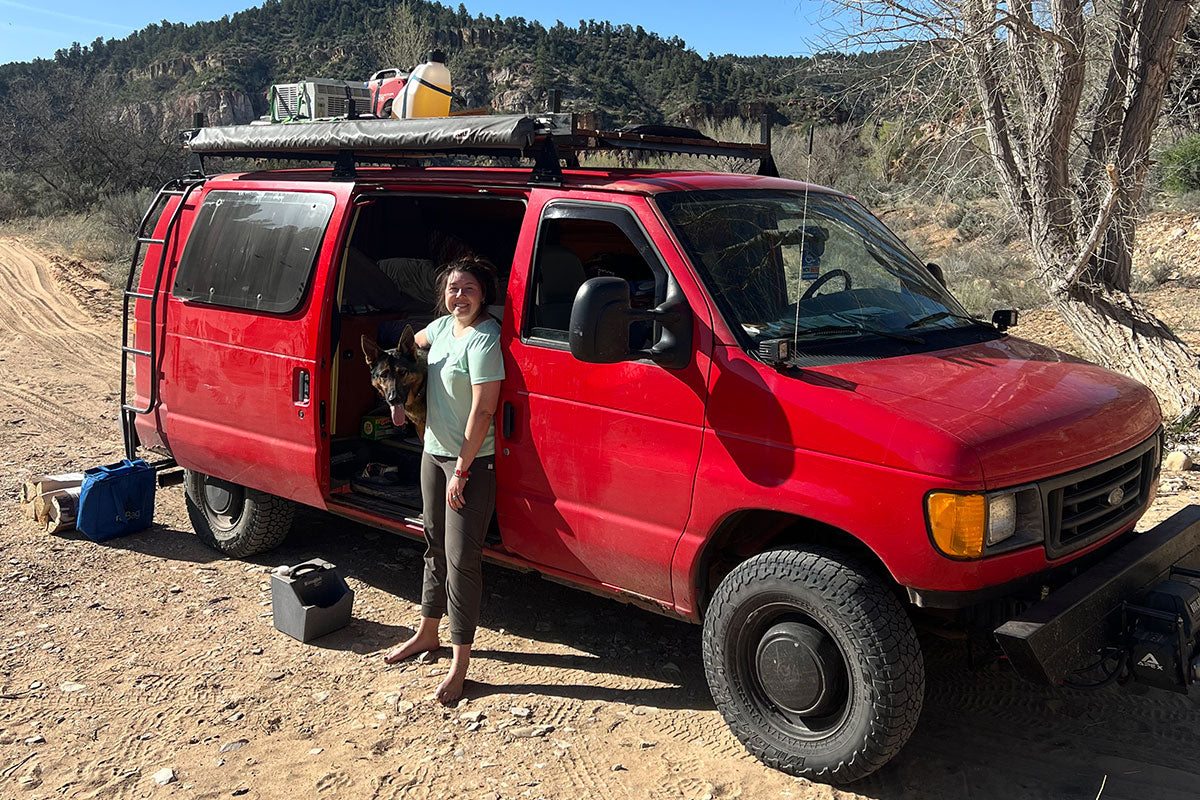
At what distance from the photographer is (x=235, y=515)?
6270mm

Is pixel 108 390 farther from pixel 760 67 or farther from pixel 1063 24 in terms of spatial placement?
pixel 760 67

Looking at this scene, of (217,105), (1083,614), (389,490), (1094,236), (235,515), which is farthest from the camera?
(217,105)

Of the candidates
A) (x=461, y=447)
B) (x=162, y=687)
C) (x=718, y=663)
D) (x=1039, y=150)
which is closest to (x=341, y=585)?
(x=162, y=687)

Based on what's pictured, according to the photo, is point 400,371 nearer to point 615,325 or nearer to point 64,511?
point 615,325

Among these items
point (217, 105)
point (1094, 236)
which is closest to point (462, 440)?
point (1094, 236)

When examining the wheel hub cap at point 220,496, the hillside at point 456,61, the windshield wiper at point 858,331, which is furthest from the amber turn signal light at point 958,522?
the hillside at point 456,61

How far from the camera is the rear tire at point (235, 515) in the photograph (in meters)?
6.04

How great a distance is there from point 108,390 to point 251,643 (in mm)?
7163

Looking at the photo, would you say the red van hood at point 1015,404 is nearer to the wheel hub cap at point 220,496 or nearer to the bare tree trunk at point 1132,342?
the wheel hub cap at point 220,496

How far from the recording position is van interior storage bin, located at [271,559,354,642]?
5.08 m

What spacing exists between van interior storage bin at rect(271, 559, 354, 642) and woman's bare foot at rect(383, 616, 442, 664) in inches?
17.6

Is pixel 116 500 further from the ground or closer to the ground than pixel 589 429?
closer to the ground

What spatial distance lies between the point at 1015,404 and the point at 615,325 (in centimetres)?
144

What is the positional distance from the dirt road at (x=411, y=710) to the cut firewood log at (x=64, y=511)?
27cm
